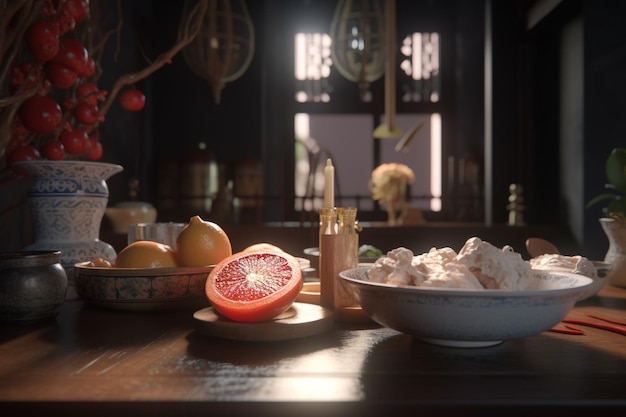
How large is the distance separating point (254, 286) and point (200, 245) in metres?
0.21

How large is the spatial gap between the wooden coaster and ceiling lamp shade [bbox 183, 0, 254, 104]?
7.02 feet

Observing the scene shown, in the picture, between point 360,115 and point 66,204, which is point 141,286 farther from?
point 360,115

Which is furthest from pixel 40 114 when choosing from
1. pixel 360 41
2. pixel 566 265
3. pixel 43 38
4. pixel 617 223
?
pixel 360 41

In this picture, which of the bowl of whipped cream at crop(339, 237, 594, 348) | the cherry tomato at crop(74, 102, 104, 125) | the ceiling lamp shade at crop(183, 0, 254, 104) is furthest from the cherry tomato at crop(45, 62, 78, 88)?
the ceiling lamp shade at crop(183, 0, 254, 104)

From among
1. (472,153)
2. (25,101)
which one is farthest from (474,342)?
(472,153)

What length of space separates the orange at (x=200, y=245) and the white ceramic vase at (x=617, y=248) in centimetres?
83

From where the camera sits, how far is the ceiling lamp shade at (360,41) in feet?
9.02

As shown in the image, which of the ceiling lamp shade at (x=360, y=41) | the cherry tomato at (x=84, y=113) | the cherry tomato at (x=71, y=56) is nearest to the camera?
the cherry tomato at (x=71, y=56)

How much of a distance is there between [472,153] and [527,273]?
502cm

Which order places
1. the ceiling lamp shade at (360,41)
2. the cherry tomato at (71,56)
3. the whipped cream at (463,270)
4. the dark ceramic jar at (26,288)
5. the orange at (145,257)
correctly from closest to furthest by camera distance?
the whipped cream at (463,270), the dark ceramic jar at (26,288), the orange at (145,257), the cherry tomato at (71,56), the ceiling lamp shade at (360,41)

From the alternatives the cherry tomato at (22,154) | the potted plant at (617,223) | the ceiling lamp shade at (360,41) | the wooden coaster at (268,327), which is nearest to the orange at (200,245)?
the wooden coaster at (268,327)

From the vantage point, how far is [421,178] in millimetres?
6633

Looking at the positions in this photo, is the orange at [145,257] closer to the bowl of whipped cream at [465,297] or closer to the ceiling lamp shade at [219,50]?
the bowl of whipped cream at [465,297]

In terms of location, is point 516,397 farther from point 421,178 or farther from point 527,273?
point 421,178
